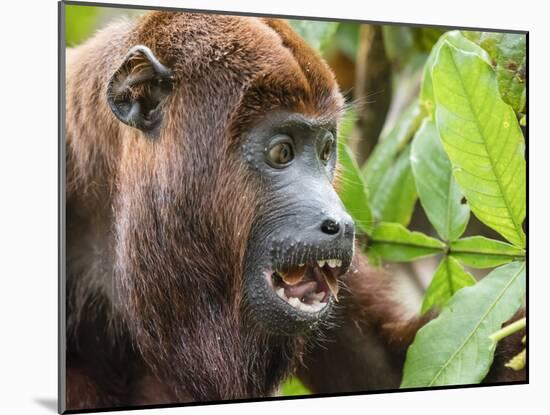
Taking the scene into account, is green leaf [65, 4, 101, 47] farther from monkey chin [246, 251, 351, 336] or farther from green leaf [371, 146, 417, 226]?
green leaf [371, 146, 417, 226]

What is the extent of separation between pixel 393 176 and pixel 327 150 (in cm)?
54

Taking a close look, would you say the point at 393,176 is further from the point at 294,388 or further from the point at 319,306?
the point at 294,388

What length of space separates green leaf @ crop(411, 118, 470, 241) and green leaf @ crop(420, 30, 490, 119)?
7 cm

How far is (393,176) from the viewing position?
3.82 meters

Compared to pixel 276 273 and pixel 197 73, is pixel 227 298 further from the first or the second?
pixel 197 73

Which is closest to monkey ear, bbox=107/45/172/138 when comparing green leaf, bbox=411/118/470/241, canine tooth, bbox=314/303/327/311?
canine tooth, bbox=314/303/327/311

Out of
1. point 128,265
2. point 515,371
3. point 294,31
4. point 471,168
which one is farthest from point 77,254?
point 515,371

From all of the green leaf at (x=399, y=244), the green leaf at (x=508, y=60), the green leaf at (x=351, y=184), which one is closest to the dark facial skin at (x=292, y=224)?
the green leaf at (x=351, y=184)

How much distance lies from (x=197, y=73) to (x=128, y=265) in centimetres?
64

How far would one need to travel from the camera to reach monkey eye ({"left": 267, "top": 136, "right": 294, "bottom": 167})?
10.5 ft

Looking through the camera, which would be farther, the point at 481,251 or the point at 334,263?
the point at 481,251

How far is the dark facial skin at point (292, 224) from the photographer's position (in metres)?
3.12

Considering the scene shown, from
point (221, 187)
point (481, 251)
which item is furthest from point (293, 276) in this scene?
point (481, 251)

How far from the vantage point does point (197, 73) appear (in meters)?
3.20
